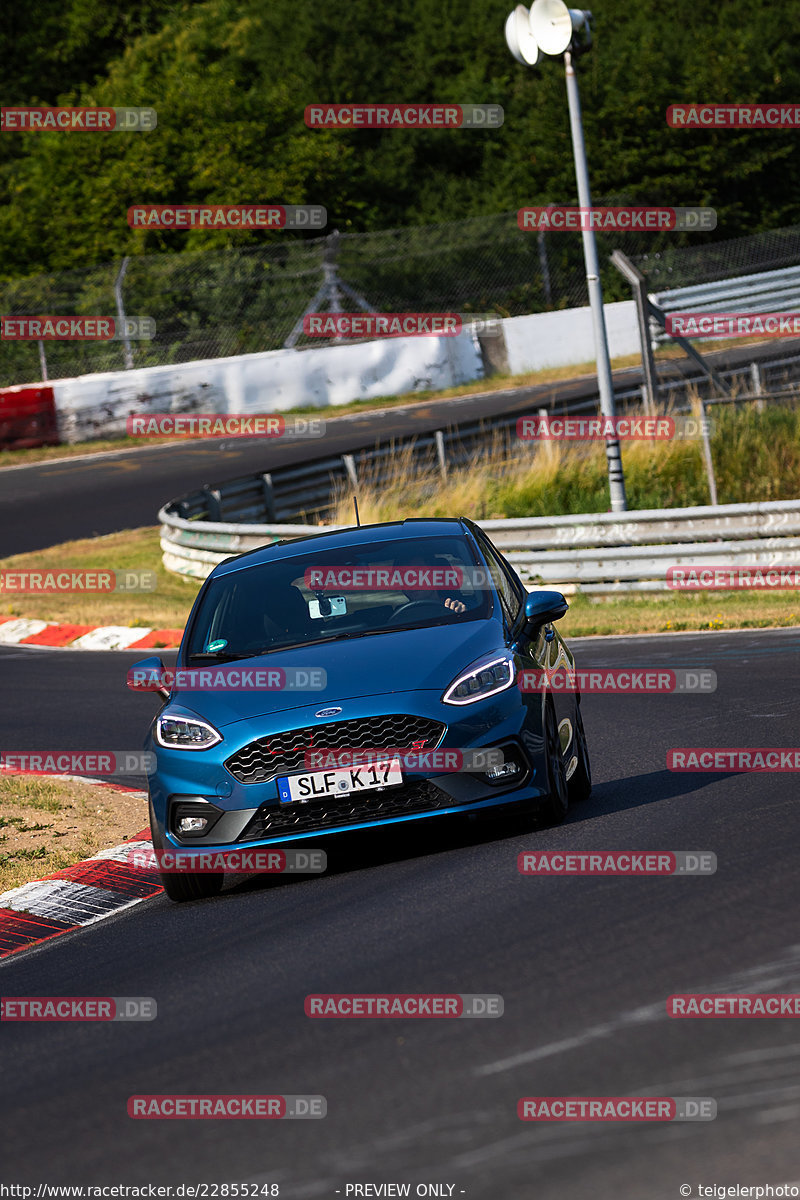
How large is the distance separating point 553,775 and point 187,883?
172 cm

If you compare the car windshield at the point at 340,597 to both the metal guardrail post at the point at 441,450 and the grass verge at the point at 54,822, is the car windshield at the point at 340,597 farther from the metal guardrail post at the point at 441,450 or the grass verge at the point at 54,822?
the metal guardrail post at the point at 441,450

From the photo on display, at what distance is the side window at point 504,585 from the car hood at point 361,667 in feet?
1.09

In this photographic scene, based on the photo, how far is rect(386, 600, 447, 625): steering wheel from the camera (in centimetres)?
769

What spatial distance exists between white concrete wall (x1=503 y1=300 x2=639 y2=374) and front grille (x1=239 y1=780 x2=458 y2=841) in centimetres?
3005

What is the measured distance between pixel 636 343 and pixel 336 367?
725 centimetres

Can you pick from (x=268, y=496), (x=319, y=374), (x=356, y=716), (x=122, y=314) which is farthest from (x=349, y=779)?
(x=319, y=374)

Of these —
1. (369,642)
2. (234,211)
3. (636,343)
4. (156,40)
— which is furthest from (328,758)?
(156,40)

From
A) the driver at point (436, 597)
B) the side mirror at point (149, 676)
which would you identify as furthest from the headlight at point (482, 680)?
the side mirror at point (149, 676)

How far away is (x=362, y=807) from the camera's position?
681 cm

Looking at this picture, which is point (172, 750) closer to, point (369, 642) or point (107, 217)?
point (369, 642)

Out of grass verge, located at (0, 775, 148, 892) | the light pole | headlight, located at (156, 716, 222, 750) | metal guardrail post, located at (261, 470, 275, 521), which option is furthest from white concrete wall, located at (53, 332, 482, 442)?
headlight, located at (156, 716, 222, 750)

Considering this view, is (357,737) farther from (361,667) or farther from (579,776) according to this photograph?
(579,776)

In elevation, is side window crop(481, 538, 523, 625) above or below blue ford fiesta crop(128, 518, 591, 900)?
above

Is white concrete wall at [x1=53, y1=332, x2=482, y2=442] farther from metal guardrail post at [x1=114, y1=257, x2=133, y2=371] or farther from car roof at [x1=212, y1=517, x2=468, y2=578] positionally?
car roof at [x1=212, y1=517, x2=468, y2=578]
